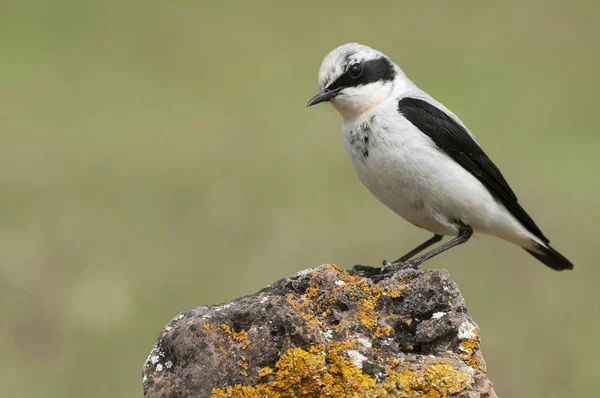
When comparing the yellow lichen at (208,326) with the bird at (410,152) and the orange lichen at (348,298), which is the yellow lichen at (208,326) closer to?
the orange lichen at (348,298)

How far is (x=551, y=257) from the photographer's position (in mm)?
8930

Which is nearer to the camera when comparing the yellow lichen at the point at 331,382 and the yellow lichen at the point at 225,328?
the yellow lichen at the point at 331,382

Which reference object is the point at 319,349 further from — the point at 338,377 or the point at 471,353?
the point at 471,353

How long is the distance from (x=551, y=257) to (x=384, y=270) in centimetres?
309

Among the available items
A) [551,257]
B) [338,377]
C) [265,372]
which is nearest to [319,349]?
[338,377]

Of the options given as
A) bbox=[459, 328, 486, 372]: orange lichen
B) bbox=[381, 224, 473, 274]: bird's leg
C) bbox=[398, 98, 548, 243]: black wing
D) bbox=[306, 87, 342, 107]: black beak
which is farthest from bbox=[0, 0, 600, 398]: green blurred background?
bbox=[459, 328, 486, 372]: orange lichen

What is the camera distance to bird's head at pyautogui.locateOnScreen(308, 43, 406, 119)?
7.53 meters

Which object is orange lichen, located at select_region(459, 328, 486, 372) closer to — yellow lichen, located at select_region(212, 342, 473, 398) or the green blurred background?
yellow lichen, located at select_region(212, 342, 473, 398)

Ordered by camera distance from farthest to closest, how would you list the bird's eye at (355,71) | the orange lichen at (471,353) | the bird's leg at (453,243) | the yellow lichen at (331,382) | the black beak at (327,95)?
the bird's eye at (355,71), the black beak at (327,95), the bird's leg at (453,243), the orange lichen at (471,353), the yellow lichen at (331,382)

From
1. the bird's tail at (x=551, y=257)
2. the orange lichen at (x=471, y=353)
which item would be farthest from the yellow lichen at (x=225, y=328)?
the bird's tail at (x=551, y=257)

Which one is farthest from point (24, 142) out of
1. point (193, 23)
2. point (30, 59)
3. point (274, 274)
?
point (193, 23)

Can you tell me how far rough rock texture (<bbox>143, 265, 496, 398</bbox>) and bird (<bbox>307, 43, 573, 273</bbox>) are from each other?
63.8 inches

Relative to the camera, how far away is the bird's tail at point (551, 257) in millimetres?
8789

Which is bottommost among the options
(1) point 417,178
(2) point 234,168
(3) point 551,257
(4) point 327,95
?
(2) point 234,168
